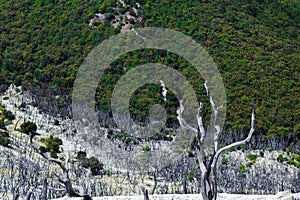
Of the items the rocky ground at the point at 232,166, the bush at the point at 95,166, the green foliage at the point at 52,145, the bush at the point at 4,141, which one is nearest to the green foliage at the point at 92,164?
the bush at the point at 95,166

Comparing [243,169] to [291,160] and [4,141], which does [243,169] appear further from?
[4,141]

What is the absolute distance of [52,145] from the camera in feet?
136

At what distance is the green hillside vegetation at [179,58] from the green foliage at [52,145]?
797cm

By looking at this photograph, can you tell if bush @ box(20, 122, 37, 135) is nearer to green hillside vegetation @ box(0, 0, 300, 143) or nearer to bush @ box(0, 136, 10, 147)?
bush @ box(0, 136, 10, 147)

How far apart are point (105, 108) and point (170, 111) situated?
5.73 meters

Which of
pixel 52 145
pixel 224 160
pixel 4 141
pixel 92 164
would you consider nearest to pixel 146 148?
pixel 92 164

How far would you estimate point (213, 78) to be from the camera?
50.3 meters

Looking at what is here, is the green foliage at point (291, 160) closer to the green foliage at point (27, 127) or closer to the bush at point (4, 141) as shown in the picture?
the green foliage at point (27, 127)

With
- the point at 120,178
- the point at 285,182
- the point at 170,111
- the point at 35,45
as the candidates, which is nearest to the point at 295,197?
the point at 285,182

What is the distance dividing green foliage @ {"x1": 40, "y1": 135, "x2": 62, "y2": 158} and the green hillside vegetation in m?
7.97

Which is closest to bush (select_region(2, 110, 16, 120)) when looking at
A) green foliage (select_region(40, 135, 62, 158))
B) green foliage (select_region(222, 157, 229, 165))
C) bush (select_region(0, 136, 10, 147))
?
green foliage (select_region(40, 135, 62, 158))

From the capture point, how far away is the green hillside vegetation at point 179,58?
1978 inches

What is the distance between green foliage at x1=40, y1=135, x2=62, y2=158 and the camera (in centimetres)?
3991

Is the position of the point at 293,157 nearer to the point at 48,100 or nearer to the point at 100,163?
the point at 100,163
